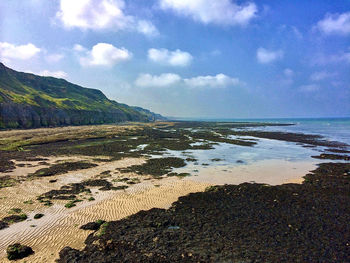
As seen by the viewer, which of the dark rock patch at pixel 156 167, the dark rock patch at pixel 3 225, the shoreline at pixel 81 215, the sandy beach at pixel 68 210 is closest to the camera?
the shoreline at pixel 81 215

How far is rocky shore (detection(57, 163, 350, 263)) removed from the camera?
10.7m

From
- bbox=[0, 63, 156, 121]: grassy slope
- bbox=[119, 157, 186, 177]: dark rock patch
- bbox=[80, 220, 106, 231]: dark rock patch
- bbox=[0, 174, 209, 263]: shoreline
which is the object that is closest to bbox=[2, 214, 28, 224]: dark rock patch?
bbox=[0, 174, 209, 263]: shoreline

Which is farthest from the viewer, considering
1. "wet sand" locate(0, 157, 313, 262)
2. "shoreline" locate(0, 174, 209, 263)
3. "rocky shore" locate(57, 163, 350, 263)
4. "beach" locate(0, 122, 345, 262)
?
"beach" locate(0, 122, 345, 262)

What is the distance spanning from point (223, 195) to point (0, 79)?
152 m

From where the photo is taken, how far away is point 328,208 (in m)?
16.3

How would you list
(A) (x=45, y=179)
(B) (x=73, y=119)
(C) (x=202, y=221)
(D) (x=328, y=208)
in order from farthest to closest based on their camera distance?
(B) (x=73, y=119) → (A) (x=45, y=179) → (D) (x=328, y=208) → (C) (x=202, y=221)

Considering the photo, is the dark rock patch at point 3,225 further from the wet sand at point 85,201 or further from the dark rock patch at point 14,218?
the wet sand at point 85,201

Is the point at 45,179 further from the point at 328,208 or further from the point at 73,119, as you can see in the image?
the point at 73,119

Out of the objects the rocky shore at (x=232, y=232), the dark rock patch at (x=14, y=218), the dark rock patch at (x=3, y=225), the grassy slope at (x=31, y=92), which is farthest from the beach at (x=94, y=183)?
the grassy slope at (x=31, y=92)

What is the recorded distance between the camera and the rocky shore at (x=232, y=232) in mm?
10656

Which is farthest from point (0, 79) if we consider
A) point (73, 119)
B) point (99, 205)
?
point (99, 205)

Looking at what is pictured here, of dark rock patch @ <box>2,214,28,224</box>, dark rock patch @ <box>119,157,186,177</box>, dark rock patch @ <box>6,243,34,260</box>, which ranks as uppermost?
dark rock patch @ <box>6,243,34,260</box>

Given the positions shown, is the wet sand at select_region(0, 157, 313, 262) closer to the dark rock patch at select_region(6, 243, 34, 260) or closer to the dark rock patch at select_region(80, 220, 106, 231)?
the dark rock patch at select_region(6, 243, 34, 260)

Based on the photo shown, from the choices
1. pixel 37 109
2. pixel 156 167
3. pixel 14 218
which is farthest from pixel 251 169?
pixel 37 109
